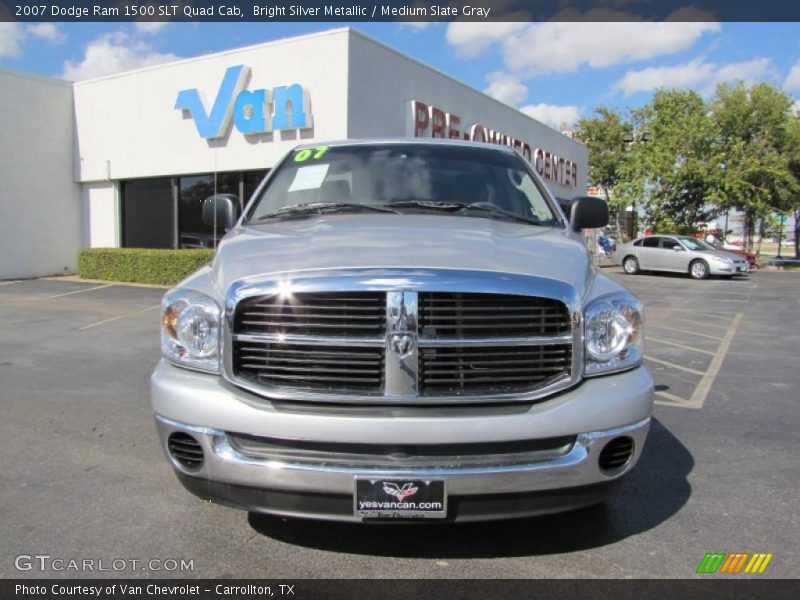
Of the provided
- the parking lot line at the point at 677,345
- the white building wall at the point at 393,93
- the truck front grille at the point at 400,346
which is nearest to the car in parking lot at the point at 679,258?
the white building wall at the point at 393,93

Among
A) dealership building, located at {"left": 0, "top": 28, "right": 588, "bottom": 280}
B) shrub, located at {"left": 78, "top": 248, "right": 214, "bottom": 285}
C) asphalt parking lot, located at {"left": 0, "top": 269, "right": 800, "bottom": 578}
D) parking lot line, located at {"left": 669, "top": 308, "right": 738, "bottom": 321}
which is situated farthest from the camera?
shrub, located at {"left": 78, "top": 248, "right": 214, "bottom": 285}

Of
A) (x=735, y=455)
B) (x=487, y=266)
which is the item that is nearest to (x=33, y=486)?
(x=487, y=266)

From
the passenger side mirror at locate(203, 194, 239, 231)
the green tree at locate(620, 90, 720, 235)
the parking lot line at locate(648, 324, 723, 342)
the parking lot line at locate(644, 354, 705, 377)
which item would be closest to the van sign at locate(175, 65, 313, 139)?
the parking lot line at locate(648, 324, 723, 342)

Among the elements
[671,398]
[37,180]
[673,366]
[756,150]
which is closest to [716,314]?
[673,366]

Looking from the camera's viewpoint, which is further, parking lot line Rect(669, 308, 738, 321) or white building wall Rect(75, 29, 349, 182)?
white building wall Rect(75, 29, 349, 182)

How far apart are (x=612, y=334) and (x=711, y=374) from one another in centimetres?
493

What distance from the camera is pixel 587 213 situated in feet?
13.6

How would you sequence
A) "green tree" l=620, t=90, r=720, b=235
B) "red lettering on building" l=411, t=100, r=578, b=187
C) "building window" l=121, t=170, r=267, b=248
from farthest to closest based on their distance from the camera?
"green tree" l=620, t=90, r=720, b=235, "building window" l=121, t=170, r=267, b=248, "red lettering on building" l=411, t=100, r=578, b=187

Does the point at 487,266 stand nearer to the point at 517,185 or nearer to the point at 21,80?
the point at 517,185

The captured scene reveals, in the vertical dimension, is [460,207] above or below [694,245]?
above

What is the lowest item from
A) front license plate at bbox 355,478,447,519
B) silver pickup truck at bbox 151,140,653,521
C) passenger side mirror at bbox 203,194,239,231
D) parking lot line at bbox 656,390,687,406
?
parking lot line at bbox 656,390,687,406

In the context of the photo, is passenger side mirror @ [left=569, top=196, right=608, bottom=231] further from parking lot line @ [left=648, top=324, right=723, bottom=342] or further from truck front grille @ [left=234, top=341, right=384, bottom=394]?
parking lot line @ [left=648, top=324, right=723, bottom=342]

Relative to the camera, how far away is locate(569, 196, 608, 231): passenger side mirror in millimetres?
4145
